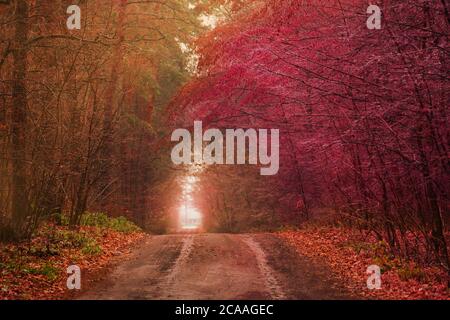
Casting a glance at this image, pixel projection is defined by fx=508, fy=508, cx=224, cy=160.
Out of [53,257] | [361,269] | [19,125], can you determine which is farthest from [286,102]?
[53,257]

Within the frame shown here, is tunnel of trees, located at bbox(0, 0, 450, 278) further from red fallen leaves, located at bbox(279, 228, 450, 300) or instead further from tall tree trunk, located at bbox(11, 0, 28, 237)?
red fallen leaves, located at bbox(279, 228, 450, 300)

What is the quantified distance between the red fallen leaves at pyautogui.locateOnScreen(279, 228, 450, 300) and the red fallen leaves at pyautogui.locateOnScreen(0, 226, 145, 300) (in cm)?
530

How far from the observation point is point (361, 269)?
1122cm

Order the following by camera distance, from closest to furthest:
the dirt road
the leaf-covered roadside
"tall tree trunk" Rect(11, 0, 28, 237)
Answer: the dirt road, the leaf-covered roadside, "tall tree trunk" Rect(11, 0, 28, 237)

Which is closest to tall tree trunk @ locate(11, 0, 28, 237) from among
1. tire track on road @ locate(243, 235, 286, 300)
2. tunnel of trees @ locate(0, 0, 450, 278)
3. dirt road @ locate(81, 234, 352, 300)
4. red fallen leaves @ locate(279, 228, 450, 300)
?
tunnel of trees @ locate(0, 0, 450, 278)

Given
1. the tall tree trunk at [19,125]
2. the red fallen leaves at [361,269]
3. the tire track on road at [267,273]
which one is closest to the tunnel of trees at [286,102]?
the tall tree trunk at [19,125]

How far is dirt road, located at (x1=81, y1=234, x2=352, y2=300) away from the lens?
8.90 meters

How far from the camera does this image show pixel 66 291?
9297 mm

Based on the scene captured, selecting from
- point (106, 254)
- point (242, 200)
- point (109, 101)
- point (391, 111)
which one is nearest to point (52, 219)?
point (106, 254)

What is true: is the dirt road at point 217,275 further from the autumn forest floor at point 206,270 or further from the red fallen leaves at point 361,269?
the red fallen leaves at point 361,269

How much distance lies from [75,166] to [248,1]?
24.5 ft

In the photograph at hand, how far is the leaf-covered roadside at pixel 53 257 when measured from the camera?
9266 mm

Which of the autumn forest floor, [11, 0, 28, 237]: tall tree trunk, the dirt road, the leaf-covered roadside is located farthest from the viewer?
[11, 0, 28, 237]: tall tree trunk

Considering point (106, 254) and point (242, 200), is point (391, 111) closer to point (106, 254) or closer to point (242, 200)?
point (106, 254)
